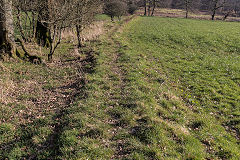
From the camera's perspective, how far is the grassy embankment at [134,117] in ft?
16.5

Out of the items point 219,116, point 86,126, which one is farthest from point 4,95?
point 219,116

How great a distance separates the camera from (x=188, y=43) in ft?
65.4

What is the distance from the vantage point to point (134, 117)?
21.0 feet

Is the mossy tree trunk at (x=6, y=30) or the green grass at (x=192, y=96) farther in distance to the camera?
the mossy tree trunk at (x=6, y=30)

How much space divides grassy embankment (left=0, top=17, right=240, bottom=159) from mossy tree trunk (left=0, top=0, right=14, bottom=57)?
1.66 meters

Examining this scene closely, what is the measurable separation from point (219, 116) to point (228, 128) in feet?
2.40

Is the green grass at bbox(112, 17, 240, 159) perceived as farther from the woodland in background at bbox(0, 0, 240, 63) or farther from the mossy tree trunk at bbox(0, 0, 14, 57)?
the mossy tree trunk at bbox(0, 0, 14, 57)

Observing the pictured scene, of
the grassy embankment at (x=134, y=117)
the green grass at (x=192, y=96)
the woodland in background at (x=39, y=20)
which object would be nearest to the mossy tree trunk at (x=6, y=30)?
the woodland in background at (x=39, y=20)

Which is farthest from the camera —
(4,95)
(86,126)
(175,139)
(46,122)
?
(4,95)

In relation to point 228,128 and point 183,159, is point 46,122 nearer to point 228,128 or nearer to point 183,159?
point 183,159

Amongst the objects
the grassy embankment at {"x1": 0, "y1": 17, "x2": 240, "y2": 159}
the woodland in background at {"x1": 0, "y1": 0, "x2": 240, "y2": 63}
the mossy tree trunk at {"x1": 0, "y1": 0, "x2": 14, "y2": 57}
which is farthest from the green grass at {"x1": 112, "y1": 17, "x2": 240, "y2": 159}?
the mossy tree trunk at {"x1": 0, "y1": 0, "x2": 14, "y2": 57}

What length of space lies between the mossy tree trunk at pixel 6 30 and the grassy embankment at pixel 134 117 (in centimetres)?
166

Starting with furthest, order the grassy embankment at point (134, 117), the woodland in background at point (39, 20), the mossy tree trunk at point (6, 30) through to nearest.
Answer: the woodland in background at point (39, 20) < the mossy tree trunk at point (6, 30) < the grassy embankment at point (134, 117)

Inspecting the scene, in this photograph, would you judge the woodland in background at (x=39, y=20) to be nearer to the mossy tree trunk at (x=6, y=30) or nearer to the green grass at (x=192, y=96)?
the mossy tree trunk at (x=6, y=30)
